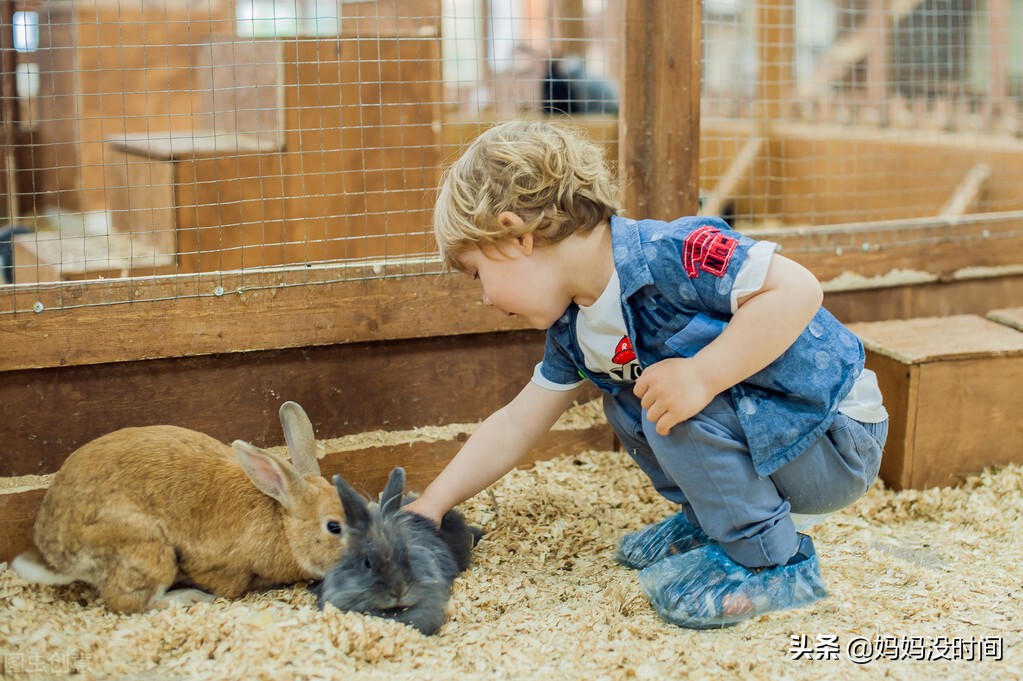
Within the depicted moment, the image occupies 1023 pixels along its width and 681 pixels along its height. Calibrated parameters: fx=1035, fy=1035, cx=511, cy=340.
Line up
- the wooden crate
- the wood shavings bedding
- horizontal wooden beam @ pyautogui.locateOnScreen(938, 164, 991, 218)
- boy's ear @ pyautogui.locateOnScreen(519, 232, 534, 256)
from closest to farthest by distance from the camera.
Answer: the wood shavings bedding < boy's ear @ pyautogui.locateOnScreen(519, 232, 534, 256) < the wooden crate < horizontal wooden beam @ pyautogui.locateOnScreen(938, 164, 991, 218)

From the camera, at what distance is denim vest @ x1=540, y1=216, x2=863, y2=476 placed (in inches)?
85.2

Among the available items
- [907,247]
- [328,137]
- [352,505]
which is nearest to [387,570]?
[352,505]

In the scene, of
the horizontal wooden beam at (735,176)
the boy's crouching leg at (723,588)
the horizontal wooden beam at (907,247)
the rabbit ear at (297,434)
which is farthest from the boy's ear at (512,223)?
the horizontal wooden beam at (735,176)

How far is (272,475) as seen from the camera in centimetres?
238

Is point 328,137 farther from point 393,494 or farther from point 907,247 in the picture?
point 907,247

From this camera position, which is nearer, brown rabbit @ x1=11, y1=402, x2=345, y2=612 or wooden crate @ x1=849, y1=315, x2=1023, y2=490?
brown rabbit @ x1=11, y1=402, x2=345, y2=612

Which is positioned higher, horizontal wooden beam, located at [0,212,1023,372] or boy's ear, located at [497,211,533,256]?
boy's ear, located at [497,211,533,256]

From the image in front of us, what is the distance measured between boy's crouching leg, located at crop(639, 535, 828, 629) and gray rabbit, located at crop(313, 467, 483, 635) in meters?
0.49

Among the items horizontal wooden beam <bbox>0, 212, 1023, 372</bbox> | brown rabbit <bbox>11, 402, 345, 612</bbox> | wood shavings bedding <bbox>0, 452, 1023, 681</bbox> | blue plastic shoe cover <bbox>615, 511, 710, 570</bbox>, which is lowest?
wood shavings bedding <bbox>0, 452, 1023, 681</bbox>

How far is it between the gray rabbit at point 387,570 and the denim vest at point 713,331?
65cm

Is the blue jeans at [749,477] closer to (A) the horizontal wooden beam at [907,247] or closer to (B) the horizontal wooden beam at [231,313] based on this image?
(B) the horizontal wooden beam at [231,313]

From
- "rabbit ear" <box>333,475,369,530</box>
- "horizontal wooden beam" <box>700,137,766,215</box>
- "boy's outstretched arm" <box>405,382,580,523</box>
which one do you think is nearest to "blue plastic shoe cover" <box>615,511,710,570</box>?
"boy's outstretched arm" <box>405,382,580,523</box>

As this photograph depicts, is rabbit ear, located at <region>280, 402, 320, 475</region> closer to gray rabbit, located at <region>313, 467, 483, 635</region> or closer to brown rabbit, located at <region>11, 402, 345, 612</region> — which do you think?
brown rabbit, located at <region>11, 402, 345, 612</region>

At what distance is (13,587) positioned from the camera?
8.13 feet
